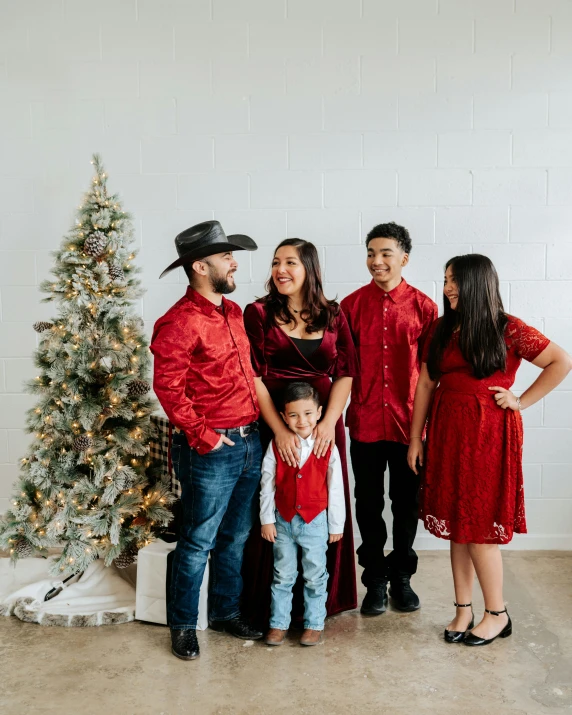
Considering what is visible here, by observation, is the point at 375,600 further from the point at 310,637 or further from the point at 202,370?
the point at 202,370

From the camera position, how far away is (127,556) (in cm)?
294

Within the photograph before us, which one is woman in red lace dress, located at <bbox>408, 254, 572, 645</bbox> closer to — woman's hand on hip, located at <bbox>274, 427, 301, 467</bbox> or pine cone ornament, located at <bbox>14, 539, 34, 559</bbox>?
woman's hand on hip, located at <bbox>274, 427, 301, 467</bbox>

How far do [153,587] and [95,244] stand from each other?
4.79ft

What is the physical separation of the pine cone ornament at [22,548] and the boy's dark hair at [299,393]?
1343 mm

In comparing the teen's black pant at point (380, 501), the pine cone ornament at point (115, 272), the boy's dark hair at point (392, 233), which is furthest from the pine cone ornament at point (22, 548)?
the boy's dark hair at point (392, 233)

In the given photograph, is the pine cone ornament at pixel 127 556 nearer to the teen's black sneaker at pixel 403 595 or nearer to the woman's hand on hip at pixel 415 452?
the teen's black sneaker at pixel 403 595

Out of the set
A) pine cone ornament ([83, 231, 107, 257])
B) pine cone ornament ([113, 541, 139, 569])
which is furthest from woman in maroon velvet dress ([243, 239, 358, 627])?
pine cone ornament ([83, 231, 107, 257])

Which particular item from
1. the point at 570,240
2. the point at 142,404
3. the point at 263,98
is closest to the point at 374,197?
the point at 263,98

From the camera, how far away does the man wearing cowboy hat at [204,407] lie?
7.82 feet

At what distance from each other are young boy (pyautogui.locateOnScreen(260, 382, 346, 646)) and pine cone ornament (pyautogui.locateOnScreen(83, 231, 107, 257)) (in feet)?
3.34

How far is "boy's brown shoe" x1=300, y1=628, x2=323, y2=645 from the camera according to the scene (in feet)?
8.47

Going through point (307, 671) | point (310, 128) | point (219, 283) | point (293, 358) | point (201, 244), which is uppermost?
point (310, 128)

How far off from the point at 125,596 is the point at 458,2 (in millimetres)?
3328

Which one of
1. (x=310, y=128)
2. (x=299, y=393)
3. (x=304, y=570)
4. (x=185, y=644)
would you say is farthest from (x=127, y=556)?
(x=310, y=128)
